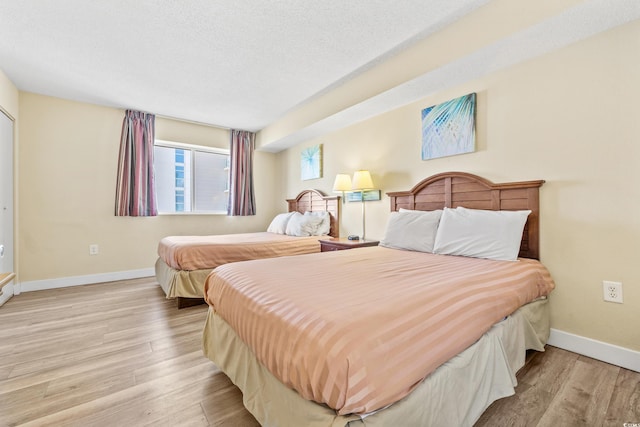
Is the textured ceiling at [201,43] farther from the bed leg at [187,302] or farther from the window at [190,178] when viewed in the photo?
the bed leg at [187,302]

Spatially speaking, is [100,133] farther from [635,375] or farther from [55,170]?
[635,375]

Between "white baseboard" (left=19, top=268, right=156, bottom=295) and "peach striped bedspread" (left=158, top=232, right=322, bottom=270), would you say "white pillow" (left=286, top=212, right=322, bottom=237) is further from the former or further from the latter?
"white baseboard" (left=19, top=268, right=156, bottom=295)

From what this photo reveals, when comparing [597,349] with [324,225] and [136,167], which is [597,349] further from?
[136,167]

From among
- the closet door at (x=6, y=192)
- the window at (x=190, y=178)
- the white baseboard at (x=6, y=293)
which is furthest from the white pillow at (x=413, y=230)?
the white baseboard at (x=6, y=293)

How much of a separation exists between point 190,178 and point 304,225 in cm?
221

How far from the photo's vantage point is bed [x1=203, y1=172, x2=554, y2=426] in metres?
0.84

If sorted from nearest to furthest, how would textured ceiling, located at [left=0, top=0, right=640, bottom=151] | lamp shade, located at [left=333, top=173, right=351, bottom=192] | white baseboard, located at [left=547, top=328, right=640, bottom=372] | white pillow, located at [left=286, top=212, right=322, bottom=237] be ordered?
1. white baseboard, located at [left=547, top=328, right=640, bottom=372]
2. textured ceiling, located at [left=0, top=0, right=640, bottom=151]
3. lamp shade, located at [left=333, top=173, right=351, bottom=192]
4. white pillow, located at [left=286, top=212, right=322, bottom=237]

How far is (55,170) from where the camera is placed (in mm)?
3477

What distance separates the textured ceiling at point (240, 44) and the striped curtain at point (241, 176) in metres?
1.42

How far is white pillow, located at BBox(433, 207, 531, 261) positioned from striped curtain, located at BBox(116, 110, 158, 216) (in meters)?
3.93

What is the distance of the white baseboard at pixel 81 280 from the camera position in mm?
3320

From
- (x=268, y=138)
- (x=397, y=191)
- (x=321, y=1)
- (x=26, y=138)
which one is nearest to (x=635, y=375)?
(x=397, y=191)

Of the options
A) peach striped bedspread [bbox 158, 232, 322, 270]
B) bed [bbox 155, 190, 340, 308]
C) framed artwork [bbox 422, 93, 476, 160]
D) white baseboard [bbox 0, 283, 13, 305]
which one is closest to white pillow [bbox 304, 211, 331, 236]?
bed [bbox 155, 190, 340, 308]

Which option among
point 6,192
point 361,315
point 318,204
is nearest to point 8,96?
point 6,192
